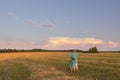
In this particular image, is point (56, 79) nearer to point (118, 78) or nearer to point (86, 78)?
point (86, 78)

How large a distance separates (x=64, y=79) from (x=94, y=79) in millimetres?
2261

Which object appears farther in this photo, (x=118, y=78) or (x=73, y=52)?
(x=73, y=52)

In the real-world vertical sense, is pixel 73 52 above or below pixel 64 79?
above

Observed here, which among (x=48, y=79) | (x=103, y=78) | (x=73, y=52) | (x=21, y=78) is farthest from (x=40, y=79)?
(x=73, y=52)

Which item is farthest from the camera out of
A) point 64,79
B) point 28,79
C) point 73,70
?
point 73,70

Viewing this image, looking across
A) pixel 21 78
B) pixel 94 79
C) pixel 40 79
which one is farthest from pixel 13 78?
pixel 94 79

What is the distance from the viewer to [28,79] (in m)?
26.5

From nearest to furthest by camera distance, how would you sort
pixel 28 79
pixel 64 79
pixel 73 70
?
pixel 64 79
pixel 28 79
pixel 73 70

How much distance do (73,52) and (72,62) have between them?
37.6 inches

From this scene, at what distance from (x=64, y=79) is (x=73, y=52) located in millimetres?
7222

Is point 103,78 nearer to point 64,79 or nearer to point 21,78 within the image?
point 64,79

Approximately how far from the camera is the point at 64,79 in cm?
2481

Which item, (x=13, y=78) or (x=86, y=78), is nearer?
(x=86, y=78)

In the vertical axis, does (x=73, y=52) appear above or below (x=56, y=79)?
above
